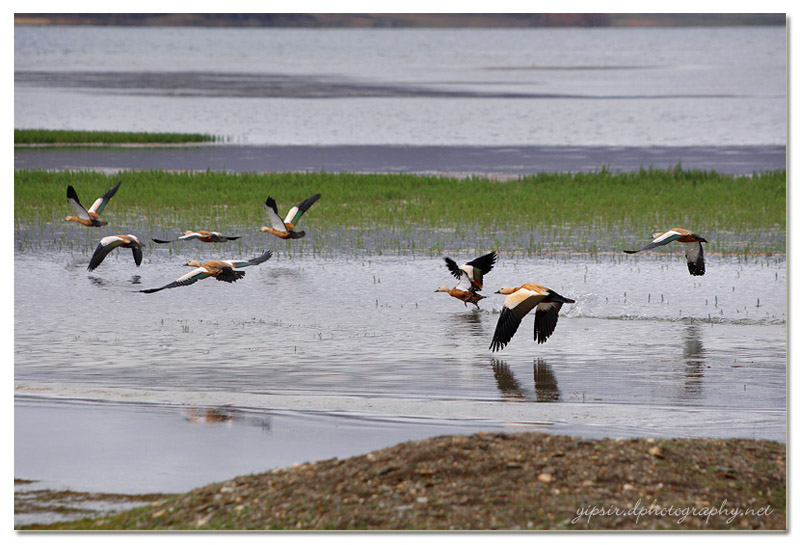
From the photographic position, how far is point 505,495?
612 centimetres

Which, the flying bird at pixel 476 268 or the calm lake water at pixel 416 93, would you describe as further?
the calm lake water at pixel 416 93

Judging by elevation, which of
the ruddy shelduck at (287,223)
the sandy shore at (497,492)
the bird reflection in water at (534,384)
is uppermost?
the ruddy shelduck at (287,223)

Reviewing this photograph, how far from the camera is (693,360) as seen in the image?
11008 mm

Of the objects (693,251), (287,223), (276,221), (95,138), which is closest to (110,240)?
(276,221)

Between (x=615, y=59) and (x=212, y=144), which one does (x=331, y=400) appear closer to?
(x=212, y=144)

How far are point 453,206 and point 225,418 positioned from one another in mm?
14793

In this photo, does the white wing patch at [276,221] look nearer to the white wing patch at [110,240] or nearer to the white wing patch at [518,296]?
the white wing patch at [110,240]

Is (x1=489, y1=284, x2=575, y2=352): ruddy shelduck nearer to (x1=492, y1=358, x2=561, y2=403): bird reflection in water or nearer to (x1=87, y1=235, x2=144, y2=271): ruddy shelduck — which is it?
(x1=492, y1=358, x2=561, y2=403): bird reflection in water

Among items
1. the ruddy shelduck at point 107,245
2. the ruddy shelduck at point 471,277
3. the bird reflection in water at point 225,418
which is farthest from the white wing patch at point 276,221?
the bird reflection in water at point 225,418

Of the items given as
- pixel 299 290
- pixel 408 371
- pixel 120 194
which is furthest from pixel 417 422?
pixel 120 194

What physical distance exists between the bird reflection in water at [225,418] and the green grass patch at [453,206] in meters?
9.78

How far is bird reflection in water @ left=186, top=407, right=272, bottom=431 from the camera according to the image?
28.1ft

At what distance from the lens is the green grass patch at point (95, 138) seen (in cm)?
3972

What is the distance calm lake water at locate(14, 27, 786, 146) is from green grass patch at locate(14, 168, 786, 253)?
14.2ft
